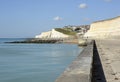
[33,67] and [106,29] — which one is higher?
[106,29]

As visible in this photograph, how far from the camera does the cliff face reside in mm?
70544

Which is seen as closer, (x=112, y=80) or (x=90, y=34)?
(x=112, y=80)

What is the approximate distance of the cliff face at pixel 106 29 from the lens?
70544 millimetres

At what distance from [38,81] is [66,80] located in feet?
22.0

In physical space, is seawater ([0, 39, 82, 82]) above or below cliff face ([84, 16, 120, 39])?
below

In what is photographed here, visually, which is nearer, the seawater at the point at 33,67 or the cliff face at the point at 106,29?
the seawater at the point at 33,67

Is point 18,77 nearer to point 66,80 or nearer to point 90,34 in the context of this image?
point 66,80

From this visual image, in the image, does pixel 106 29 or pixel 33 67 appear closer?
pixel 33 67

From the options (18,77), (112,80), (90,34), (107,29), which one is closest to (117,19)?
(107,29)

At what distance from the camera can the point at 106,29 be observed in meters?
77.4

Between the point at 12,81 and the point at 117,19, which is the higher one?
the point at 117,19

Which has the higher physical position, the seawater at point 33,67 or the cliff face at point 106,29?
the cliff face at point 106,29

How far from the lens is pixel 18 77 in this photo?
1281cm

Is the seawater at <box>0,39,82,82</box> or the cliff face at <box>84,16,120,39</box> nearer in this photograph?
the seawater at <box>0,39,82,82</box>
